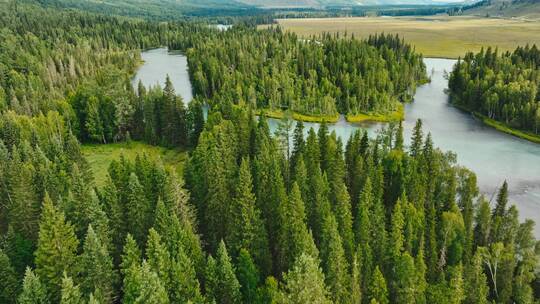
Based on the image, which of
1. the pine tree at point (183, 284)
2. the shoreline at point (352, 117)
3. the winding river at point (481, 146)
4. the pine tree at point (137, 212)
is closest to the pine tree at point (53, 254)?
the pine tree at point (137, 212)

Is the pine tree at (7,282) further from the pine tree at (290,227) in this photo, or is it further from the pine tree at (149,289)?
the pine tree at (290,227)

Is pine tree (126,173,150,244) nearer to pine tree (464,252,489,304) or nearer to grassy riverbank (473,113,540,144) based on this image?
pine tree (464,252,489,304)

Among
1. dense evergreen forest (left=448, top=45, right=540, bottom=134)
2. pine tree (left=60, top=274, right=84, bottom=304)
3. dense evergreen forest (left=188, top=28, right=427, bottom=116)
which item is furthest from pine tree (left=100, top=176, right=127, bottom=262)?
dense evergreen forest (left=448, top=45, right=540, bottom=134)

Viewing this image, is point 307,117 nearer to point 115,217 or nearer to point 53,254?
point 115,217

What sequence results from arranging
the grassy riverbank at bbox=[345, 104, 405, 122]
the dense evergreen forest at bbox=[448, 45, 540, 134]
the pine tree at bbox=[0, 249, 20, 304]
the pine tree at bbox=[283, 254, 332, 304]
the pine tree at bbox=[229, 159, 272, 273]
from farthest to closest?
the grassy riverbank at bbox=[345, 104, 405, 122] → the dense evergreen forest at bbox=[448, 45, 540, 134] → the pine tree at bbox=[229, 159, 272, 273] → the pine tree at bbox=[0, 249, 20, 304] → the pine tree at bbox=[283, 254, 332, 304]

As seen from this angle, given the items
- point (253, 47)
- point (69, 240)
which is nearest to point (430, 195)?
point (69, 240)

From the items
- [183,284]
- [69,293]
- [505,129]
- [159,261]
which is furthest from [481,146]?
[69,293]
